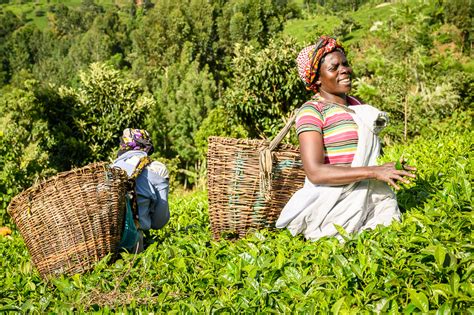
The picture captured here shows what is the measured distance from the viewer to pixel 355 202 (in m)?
2.82

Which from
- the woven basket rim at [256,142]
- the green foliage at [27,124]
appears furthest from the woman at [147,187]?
the green foliage at [27,124]

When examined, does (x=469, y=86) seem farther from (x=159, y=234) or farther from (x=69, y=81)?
(x=69, y=81)

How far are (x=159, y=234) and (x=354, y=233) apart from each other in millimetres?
2306

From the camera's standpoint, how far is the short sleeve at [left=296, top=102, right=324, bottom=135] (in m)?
2.87

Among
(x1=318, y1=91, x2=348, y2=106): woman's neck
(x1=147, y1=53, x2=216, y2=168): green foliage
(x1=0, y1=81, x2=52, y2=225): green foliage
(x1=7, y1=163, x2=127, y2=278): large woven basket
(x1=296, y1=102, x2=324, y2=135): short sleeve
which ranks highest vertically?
(x1=318, y1=91, x2=348, y2=106): woman's neck

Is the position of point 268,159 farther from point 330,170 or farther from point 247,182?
point 330,170

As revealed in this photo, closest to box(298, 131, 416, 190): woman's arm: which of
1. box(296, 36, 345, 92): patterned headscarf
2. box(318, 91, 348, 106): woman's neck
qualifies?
box(318, 91, 348, 106): woman's neck

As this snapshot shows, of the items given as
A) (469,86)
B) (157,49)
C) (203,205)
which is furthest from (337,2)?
(203,205)

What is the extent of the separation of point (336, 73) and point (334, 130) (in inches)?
15.4

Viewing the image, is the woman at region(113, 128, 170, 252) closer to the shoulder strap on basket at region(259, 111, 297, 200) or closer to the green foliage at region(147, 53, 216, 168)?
the shoulder strap on basket at region(259, 111, 297, 200)

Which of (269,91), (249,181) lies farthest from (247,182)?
(269,91)

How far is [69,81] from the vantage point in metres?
69.8

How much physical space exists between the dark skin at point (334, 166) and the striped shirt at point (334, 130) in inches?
2.4

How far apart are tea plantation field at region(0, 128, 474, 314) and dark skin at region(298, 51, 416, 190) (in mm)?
257
